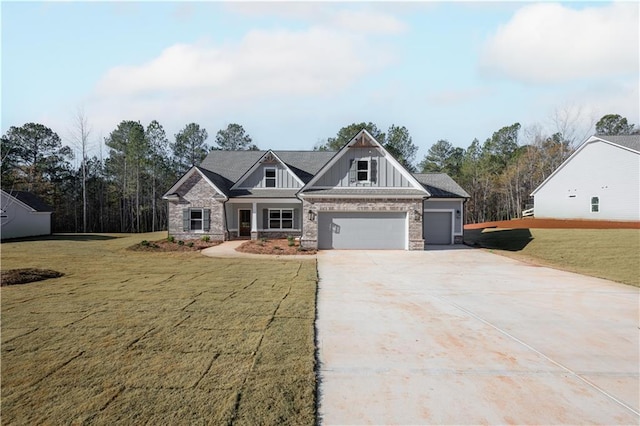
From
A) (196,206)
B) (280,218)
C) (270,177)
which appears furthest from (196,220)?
(270,177)

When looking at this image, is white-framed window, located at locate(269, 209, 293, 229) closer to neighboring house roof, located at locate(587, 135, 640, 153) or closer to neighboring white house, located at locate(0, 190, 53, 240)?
neighboring white house, located at locate(0, 190, 53, 240)

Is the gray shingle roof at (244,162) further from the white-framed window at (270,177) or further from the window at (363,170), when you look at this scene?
the window at (363,170)

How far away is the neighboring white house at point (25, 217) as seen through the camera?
2548 cm

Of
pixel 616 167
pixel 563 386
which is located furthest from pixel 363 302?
pixel 616 167

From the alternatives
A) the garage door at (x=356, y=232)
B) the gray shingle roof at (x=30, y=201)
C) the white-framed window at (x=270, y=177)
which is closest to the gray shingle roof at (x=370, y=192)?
the garage door at (x=356, y=232)

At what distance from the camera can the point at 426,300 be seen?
8062 mm

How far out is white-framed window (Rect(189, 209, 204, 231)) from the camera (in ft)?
72.5

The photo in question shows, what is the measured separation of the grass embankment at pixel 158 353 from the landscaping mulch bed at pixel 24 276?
646 mm

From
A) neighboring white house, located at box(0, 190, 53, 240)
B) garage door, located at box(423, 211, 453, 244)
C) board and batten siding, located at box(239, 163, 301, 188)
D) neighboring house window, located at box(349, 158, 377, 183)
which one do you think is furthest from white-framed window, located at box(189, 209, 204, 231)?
garage door, located at box(423, 211, 453, 244)

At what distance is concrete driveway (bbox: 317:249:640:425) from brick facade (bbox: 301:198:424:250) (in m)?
8.45

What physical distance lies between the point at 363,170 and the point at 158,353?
15680mm

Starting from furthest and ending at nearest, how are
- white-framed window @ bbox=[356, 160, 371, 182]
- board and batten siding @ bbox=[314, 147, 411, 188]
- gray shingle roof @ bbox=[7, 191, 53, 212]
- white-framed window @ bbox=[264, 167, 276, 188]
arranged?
gray shingle roof @ bbox=[7, 191, 53, 212]
white-framed window @ bbox=[264, 167, 276, 188]
white-framed window @ bbox=[356, 160, 371, 182]
board and batten siding @ bbox=[314, 147, 411, 188]

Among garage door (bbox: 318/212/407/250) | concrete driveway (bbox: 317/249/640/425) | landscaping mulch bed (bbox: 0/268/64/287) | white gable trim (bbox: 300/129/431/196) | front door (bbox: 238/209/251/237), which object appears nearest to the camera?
concrete driveway (bbox: 317/249/640/425)

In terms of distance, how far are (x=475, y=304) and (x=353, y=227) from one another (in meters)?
11.0
